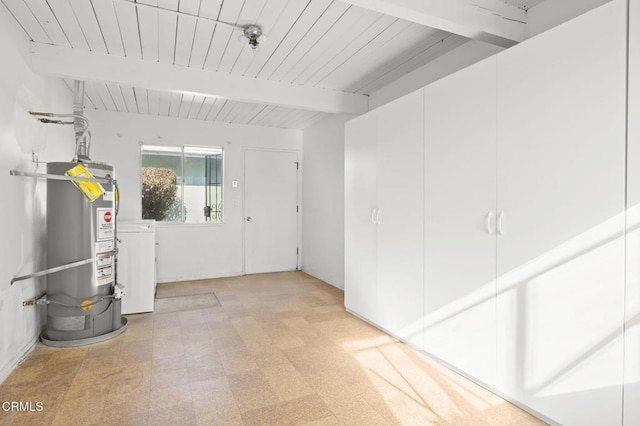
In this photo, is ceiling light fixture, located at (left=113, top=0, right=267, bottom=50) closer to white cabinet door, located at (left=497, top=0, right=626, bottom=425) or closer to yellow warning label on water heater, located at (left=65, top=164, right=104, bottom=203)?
yellow warning label on water heater, located at (left=65, top=164, right=104, bottom=203)

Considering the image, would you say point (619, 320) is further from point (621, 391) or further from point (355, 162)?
point (355, 162)

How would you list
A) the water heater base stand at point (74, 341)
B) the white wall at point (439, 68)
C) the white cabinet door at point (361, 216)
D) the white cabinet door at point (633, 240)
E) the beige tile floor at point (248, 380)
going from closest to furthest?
the white cabinet door at point (633, 240), the beige tile floor at point (248, 380), the white wall at point (439, 68), the water heater base stand at point (74, 341), the white cabinet door at point (361, 216)

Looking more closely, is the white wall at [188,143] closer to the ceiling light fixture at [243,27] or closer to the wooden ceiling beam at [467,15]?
the ceiling light fixture at [243,27]

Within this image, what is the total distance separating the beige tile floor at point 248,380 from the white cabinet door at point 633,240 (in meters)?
0.55

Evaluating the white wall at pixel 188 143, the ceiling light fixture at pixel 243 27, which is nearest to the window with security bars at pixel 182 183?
the white wall at pixel 188 143

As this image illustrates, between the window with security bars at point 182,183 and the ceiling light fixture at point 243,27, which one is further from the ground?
the ceiling light fixture at point 243,27

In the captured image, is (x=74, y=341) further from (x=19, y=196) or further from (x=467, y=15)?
(x=467, y=15)

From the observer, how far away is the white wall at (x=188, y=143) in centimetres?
504

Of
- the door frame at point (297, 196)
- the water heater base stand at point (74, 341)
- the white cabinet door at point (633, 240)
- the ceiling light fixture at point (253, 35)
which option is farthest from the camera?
the door frame at point (297, 196)

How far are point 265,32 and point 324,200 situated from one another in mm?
2987

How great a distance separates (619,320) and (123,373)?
3.00 meters

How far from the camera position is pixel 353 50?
3.05 meters

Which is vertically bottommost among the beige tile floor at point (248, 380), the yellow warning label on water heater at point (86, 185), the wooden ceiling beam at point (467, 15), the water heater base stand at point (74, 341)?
the beige tile floor at point (248, 380)

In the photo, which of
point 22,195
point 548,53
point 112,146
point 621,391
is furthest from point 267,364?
point 112,146
